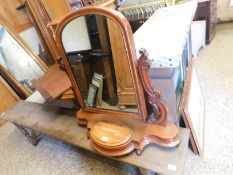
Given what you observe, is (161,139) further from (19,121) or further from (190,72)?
(19,121)

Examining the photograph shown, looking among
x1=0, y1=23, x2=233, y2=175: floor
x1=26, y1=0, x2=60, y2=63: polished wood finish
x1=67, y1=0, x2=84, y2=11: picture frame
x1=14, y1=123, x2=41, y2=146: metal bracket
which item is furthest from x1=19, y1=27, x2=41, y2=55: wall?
x1=14, y1=123, x2=41, y2=146: metal bracket

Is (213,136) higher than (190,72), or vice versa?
(190,72)

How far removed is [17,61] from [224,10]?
10.2 feet

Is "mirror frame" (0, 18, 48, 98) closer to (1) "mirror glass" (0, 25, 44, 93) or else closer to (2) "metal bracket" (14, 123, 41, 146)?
(1) "mirror glass" (0, 25, 44, 93)

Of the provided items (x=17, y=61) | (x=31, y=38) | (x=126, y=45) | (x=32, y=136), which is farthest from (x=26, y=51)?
(x=126, y=45)

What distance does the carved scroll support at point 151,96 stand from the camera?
88cm

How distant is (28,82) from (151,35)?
6.69ft

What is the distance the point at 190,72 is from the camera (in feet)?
4.84

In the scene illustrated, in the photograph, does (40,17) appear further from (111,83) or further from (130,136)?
(130,136)

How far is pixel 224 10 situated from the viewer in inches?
117

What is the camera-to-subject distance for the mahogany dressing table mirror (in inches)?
37.0

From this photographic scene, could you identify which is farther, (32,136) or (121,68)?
(32,136)

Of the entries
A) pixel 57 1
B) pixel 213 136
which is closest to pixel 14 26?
pixel 57 1

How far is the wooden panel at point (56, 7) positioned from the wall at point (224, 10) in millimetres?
2259
